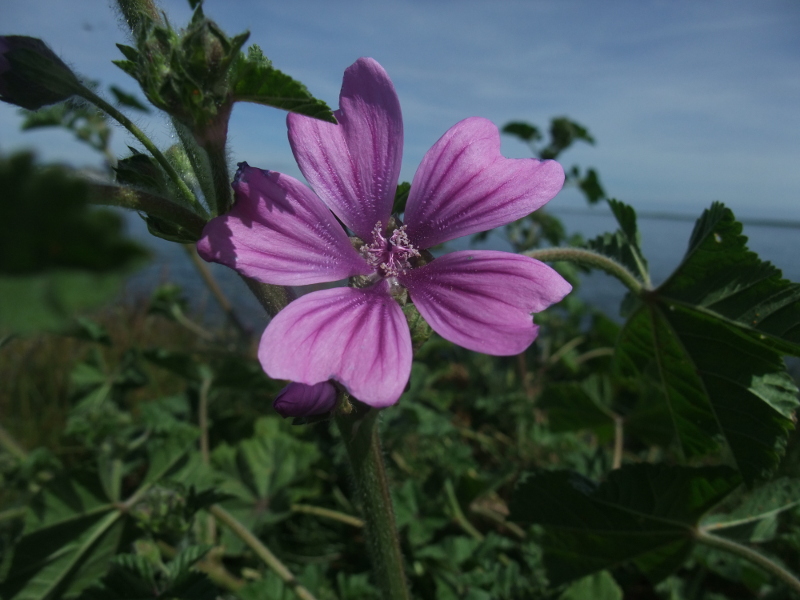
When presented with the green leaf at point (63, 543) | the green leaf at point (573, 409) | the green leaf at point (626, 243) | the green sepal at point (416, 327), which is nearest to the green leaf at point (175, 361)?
the green leaf at point (63, 543)

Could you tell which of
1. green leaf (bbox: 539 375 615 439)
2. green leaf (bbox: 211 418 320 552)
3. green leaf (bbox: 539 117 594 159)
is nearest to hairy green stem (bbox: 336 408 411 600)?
green leaf (bbox: 211 418 320 552)

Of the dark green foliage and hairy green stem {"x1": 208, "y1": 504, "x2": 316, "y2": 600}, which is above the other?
the dark green foliage

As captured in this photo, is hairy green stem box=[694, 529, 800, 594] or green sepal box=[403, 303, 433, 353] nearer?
green sepal box=[403, 303, 433, 353]

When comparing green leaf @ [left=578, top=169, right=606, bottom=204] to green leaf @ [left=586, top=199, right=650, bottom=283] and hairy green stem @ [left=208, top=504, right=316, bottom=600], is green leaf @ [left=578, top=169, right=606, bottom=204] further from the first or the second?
hairy green stem @ [left=208, top=504, right=316, bottom=600]

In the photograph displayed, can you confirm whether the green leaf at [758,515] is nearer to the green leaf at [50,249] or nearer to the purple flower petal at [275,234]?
the purple flower petal at [275,234]

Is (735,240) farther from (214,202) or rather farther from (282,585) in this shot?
(282,585)
